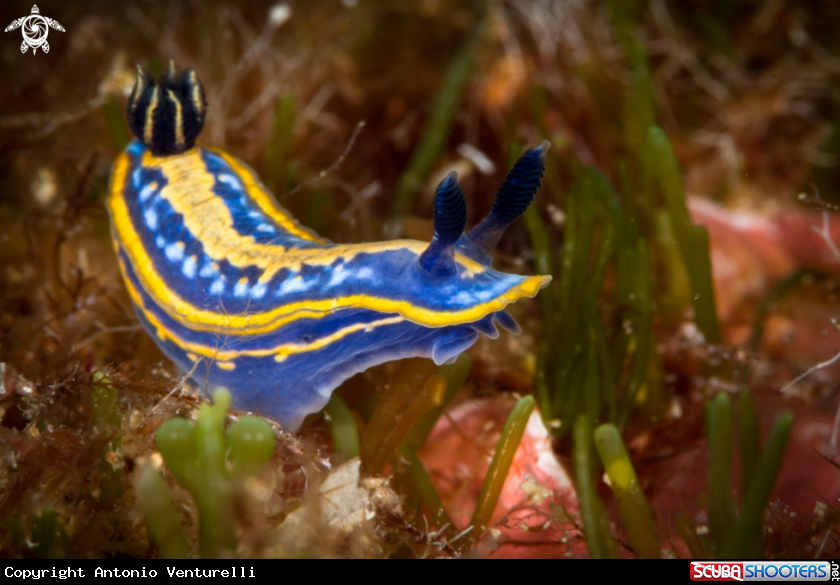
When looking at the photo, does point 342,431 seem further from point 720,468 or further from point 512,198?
point 720,468

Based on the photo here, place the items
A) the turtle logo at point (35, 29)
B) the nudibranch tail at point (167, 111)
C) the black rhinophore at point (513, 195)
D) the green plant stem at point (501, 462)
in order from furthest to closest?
the turtle logo at point (35, 29), the nudibranch tail at point (167, 111), the green plant stem at point (501, 462), the black rhinophore at point (513, 195)

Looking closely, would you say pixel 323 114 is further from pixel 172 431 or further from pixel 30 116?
pixel 172 431

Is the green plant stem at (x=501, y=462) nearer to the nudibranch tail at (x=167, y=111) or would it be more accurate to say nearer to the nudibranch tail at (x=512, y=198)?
the nudibranch tail at (x=512, y=198)

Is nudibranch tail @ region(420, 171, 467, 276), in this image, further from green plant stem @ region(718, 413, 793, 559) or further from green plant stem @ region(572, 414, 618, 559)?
green plant stem @ region(718, 413, 793, 559)

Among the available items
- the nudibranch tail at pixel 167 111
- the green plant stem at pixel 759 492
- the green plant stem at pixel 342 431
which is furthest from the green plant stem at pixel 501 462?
the nudibranch tail at pixel 167 111

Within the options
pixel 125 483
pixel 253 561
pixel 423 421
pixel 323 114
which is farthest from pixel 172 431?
pixel 323 114

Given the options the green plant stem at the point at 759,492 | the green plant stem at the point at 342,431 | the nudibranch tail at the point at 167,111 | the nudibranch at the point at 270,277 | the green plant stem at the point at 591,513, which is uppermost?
the nudibranch tail at the point at 167,111
